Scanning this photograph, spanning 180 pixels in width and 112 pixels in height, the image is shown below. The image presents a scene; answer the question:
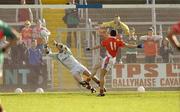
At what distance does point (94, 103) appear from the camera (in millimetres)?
19562

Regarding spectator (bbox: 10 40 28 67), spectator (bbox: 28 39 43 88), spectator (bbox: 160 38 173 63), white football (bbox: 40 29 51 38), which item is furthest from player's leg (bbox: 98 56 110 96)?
spectator (bbox: 10 40 28 67)

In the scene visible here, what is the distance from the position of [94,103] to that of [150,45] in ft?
23.5

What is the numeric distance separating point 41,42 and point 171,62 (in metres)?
4.78

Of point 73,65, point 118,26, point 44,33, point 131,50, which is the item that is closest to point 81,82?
point 73,65

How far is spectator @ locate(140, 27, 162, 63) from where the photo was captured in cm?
2608

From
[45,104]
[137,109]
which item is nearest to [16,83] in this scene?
[45,104]

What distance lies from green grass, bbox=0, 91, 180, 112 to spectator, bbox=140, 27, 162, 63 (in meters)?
1.97

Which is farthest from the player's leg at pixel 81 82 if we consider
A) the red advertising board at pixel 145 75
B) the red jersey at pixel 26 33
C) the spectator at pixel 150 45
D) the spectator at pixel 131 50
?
the spectator at pixel 150 45

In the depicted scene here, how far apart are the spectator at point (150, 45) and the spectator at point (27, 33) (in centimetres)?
410

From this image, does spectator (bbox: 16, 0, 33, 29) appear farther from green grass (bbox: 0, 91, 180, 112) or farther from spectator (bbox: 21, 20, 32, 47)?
green grass (bbox: 0, 91, 180, 112)

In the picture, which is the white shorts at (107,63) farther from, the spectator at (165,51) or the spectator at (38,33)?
the spectator at (165,51)

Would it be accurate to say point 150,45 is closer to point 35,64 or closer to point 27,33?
point 35,64

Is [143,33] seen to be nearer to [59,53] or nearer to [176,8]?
[176,8]

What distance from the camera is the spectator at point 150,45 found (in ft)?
85.6
